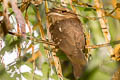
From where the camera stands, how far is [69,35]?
1565 millimetres

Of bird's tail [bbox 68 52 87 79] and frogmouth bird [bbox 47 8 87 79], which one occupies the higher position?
frogmouth bird [bbox 47 8 87 79]

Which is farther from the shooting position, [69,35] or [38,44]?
[69,35]

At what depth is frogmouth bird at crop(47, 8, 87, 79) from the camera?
54.3 inches

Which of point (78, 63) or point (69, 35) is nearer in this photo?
point (78, 63)

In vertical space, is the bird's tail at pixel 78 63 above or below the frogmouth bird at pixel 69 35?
below

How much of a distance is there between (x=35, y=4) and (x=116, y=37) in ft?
1.65

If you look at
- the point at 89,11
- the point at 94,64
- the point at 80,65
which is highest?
the point at 89,11

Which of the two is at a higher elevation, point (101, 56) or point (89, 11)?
point (89, 11)

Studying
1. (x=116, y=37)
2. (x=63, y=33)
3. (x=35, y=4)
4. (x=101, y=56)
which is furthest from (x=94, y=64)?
(x=63, y=33)

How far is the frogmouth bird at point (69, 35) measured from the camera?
1.38 m

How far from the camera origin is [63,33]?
1602mm

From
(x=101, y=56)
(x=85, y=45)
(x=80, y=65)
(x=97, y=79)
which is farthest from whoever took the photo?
(x=85, y=45)

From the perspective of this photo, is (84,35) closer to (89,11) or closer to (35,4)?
(89,11)

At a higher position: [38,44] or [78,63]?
[38,44]
